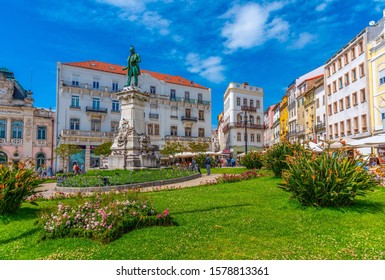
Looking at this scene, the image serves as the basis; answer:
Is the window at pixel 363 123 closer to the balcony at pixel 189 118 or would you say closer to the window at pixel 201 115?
the balcony at pixel 189 118

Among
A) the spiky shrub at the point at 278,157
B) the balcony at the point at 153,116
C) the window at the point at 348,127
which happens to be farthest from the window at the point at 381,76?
the balcony at the point at 153,116

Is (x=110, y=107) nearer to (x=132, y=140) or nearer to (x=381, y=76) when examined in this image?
(x=132, y=140)

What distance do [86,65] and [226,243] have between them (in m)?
48.2

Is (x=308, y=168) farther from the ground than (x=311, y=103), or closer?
closer

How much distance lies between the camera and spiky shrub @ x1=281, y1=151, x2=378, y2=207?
7.36m

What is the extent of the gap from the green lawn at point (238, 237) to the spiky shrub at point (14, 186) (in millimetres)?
339

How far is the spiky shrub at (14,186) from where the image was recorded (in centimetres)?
769

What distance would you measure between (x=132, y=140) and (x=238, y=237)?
1702cm

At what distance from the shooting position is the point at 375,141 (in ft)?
56.2

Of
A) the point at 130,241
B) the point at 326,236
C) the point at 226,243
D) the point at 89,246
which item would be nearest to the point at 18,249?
the point at 89,246

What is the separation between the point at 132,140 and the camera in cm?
2153

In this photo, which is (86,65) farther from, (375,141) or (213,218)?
(213,218)

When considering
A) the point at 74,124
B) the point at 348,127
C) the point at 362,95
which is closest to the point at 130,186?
the point at 362,95

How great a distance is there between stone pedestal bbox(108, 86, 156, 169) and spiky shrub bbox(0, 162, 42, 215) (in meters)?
12.6
